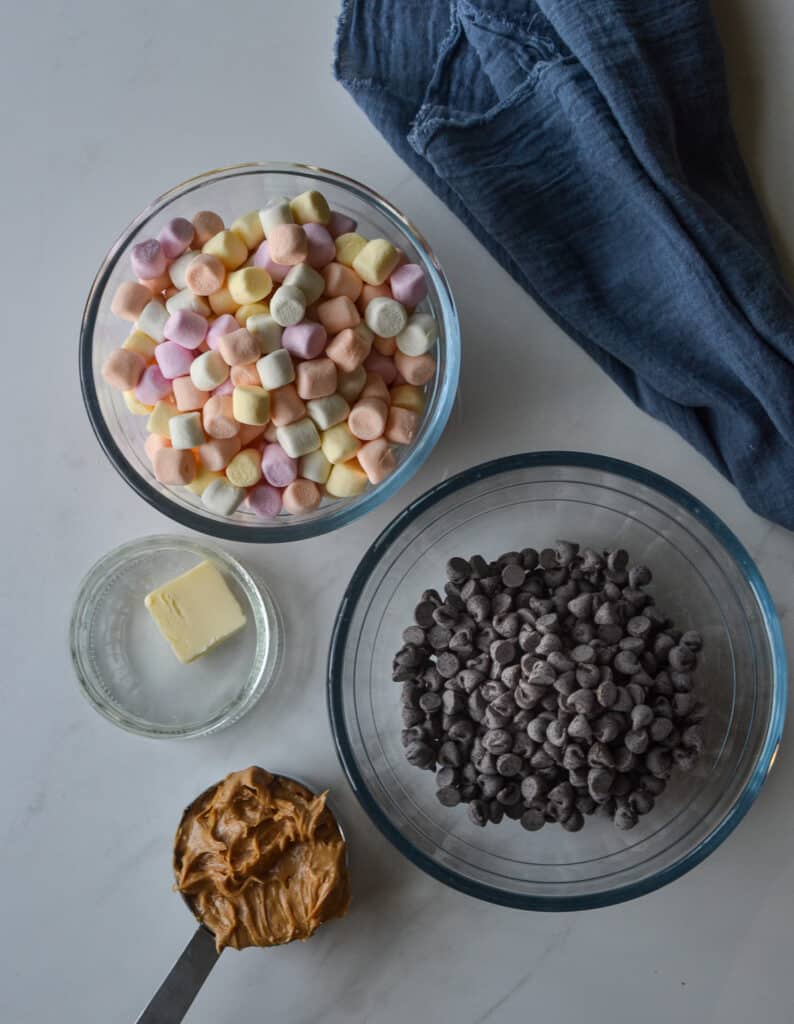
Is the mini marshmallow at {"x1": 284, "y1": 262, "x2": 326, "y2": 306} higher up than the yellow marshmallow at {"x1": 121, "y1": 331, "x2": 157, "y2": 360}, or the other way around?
the yellow marshmallow at {"x1": 121, "y1": 331, "x2": 157, "y2": 360}

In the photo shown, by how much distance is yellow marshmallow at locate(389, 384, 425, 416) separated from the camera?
3.85 feet

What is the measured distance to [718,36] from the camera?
1.22 meters

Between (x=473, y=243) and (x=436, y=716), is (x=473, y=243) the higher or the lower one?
the higher one

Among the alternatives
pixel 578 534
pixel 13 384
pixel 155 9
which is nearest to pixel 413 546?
pixel 578 534

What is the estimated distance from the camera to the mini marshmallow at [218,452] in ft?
3.65

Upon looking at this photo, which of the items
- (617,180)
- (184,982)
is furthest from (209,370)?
(184,982)

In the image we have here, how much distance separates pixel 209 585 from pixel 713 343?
2.34ft

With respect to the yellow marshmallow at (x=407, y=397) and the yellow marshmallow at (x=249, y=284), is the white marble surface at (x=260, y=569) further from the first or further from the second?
the yellow marshmallow at (x=249, y=284)

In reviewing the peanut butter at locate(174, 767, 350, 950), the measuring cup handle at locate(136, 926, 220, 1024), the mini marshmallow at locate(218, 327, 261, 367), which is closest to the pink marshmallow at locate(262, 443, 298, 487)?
the mini marshmallow at locate(218, 327, 261, 367)

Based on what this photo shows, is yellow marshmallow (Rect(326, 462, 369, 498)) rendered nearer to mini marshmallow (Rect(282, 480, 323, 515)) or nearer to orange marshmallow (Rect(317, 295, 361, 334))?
mini marshmallow (Rect(282, 480, 323, 515))

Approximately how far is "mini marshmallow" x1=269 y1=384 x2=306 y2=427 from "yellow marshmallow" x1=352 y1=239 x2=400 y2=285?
16 centimetres

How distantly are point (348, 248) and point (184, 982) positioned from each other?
3.15 feet

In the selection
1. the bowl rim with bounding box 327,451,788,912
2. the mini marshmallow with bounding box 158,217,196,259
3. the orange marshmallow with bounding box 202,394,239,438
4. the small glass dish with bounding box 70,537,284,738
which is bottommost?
the bowl rim with bounding box 327,451,788,912

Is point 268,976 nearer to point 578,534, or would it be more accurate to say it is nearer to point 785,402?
point 578,534
